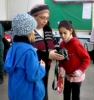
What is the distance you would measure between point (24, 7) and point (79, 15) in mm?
1496

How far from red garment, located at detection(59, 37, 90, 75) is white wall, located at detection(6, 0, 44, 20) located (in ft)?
10.6

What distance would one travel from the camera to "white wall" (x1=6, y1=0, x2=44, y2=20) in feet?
15.2

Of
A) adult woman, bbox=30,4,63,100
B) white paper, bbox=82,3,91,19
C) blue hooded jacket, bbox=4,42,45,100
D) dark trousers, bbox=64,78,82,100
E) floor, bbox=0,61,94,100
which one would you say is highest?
white paper, bbox=82,3,91,19

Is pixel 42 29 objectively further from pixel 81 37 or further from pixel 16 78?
pixel 81 37

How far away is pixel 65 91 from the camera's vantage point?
185 cm

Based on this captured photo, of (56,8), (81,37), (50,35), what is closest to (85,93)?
(50,35)

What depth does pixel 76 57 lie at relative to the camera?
5.36ft

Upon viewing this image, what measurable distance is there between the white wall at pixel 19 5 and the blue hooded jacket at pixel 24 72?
3574 mm

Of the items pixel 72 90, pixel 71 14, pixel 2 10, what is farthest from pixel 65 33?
pixel 71 14

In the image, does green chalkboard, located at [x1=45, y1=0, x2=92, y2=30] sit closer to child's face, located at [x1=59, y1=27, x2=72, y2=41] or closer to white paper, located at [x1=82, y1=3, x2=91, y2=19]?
white paper, located at [x1=82, y1=3, x2=91, y2=19]

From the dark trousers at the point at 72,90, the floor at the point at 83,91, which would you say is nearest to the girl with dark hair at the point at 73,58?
the dark trousers at the point at 72,90

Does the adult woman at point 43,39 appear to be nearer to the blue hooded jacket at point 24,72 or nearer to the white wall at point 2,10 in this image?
the blue hooded jacket at point 24,72

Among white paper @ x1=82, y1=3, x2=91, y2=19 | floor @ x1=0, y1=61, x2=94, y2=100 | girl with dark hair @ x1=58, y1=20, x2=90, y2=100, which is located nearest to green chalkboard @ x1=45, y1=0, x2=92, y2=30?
white paper @ x1=82, y1=3, x2=91, y2=19

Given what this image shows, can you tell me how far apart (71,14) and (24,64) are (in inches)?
152
